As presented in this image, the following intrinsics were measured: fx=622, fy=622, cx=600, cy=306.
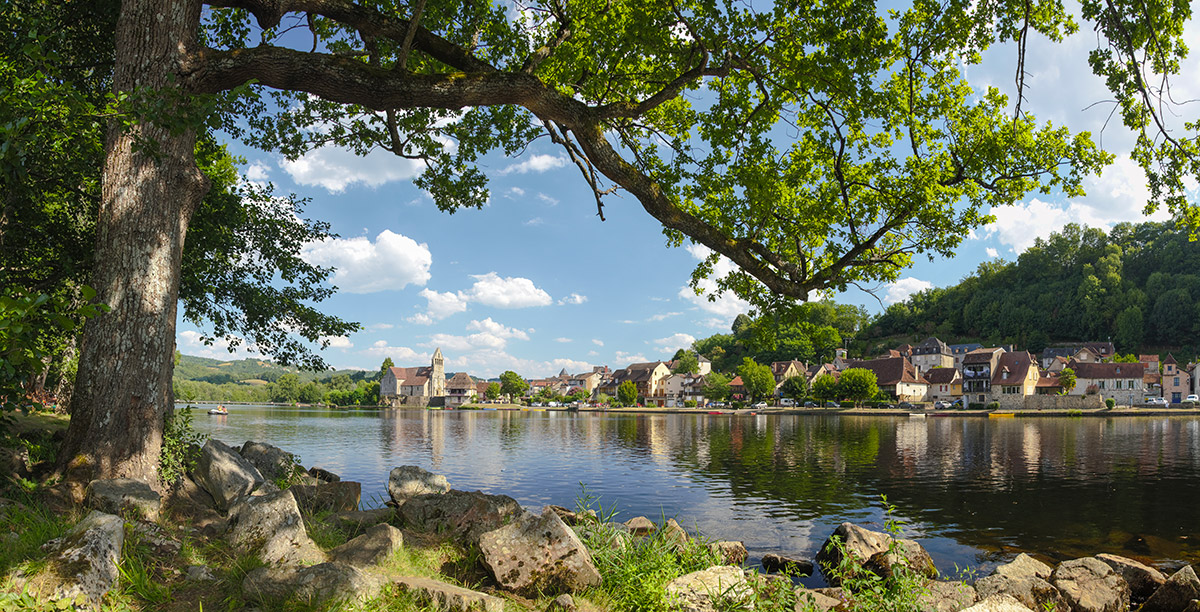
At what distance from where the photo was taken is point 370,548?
19.0 feet

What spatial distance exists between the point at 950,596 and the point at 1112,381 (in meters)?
109

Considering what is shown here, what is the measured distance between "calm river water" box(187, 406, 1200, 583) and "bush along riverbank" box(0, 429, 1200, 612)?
3.34 meters

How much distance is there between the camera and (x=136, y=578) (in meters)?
4.53

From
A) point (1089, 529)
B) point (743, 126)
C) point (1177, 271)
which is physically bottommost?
point (1089, 529)

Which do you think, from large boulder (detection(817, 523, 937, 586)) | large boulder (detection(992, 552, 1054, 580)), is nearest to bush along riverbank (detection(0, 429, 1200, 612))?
large boulder (detection(992, 552, 1054, 580))

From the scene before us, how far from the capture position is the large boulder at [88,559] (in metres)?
4.16

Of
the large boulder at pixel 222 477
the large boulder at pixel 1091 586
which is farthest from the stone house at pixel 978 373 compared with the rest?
the large boulder at pixel 222 477

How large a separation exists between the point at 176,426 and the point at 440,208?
22.8ft

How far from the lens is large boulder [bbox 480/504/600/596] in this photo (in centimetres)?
551

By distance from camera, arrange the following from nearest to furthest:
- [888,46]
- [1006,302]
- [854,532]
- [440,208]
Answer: [888,46] < [854,532] < [440,208] < [1006,302]

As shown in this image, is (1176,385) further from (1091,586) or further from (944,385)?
(1091,586)

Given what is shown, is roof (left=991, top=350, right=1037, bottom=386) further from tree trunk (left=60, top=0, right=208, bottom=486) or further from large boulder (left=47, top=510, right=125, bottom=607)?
large boulder (left=47, top=510, right=125, bottom=607)

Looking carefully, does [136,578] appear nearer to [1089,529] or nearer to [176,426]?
[176,426]

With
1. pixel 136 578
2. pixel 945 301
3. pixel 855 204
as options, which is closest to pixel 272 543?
pixel 136 578
